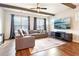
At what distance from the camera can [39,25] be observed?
949 cm

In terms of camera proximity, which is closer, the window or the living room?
the living room

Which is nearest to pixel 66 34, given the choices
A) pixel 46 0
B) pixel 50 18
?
pixel 50 18

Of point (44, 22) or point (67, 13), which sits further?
point (44, 22)

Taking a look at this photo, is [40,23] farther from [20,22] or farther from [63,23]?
[63,23]

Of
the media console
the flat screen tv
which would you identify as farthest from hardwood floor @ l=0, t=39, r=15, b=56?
the flat screen tv

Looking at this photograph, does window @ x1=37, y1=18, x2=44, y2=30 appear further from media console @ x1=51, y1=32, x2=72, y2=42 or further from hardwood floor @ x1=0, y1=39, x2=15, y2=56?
hardwood floor @ x1=0, y1=39, x2=15, y2=56

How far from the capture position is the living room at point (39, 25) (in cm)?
442

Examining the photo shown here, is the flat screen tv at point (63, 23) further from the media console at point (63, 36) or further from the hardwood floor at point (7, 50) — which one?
the hardwood floor at point (7, 50)

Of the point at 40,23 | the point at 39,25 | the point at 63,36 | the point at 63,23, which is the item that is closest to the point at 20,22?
the point at 39,25

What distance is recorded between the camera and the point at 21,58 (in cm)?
119

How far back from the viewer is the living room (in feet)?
14.5

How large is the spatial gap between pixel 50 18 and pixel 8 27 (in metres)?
4.17

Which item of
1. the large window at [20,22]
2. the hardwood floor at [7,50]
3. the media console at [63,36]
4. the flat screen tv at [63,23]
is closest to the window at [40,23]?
the large window at [20,22]

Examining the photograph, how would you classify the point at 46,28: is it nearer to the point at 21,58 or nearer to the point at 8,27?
the point at 8,27
